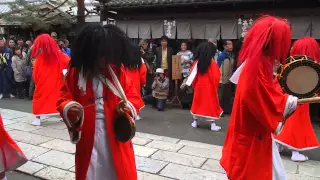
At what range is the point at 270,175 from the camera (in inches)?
117

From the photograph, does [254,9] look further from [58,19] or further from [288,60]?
[58,19]

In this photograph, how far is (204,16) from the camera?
10.3 meters

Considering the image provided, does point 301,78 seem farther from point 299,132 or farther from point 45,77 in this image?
point 45,77

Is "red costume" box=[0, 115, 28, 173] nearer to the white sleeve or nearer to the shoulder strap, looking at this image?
the shoulder strap

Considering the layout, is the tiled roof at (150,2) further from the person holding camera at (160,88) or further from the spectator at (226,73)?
the person holding camera at (160,88)

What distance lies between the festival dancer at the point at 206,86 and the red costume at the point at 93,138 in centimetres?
454

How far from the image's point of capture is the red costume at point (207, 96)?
7.25 meters

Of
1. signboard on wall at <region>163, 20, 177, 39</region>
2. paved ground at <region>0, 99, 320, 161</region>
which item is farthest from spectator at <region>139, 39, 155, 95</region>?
signboard on wall at <region>163, 20, 177, 39</region>

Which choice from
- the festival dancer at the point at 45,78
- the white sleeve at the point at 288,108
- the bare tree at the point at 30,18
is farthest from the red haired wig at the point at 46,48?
the bare tree at the point at 30,18

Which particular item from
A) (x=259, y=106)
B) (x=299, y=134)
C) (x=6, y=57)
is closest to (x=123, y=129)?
(x=259, y=106)

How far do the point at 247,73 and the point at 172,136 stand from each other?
408cm

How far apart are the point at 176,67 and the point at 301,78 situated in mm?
6411

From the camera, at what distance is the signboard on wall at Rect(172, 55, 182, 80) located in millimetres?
9680

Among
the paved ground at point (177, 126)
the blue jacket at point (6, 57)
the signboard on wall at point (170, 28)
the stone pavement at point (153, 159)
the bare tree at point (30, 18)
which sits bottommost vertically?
the paved ground at point (177, 126)
